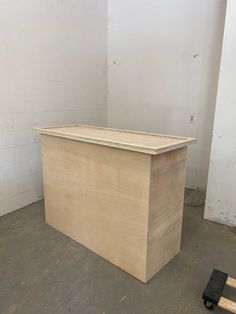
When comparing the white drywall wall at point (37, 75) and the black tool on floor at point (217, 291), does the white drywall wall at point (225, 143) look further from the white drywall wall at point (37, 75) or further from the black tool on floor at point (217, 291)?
the white drywall wall at point (37, 75)

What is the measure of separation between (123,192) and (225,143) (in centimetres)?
115

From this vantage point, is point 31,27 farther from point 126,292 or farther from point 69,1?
point 126,292

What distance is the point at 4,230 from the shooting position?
214 cm

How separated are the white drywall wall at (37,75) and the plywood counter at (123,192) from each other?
61 centimetres

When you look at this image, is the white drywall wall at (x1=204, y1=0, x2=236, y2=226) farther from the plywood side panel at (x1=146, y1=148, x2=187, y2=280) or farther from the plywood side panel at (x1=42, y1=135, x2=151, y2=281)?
the plywood side panel at (x1=42, y1=135, x2=151, y2=281)

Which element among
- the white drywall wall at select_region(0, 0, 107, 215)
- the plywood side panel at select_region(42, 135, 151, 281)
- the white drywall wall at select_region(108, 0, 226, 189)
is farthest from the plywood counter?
the white drywall wall at select_region(108, 0, 226, 189)

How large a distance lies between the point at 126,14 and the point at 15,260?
3.06 metres

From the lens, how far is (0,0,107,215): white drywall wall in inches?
89.0

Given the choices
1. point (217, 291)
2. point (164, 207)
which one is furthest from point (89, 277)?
point (217, 291)

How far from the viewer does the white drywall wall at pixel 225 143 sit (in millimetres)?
1985

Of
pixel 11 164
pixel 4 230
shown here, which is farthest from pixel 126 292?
pixel 11 164

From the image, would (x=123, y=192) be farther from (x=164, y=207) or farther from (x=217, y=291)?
(x=217, y=291)

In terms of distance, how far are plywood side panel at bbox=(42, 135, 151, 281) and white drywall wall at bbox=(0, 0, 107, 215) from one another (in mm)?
549

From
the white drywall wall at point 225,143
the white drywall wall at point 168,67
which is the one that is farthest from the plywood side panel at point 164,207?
the white drywall wall at point 168,67
